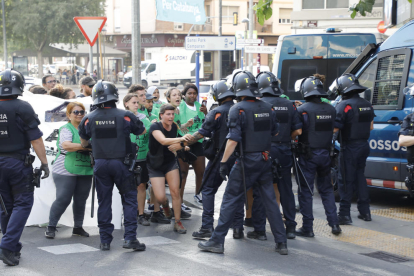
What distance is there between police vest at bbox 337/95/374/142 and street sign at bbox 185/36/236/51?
565cm

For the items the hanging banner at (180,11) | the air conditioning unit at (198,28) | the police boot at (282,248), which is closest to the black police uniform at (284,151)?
the police boot at (282,248)

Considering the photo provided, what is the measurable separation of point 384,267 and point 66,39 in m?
43.2

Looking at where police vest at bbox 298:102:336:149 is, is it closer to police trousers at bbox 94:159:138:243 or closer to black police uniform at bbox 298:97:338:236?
black police uniform at bbox 298:97:338:236

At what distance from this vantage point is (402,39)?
7.80m

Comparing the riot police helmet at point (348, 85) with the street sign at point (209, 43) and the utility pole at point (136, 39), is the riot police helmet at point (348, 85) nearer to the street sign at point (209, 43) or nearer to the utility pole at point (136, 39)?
the utility pole at point (136, 39)

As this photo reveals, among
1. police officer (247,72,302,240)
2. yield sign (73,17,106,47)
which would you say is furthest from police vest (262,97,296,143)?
yield sign (73,17,106,47)

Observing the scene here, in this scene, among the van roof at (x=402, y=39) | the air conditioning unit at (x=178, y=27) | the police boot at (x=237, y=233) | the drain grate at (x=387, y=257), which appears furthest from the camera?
the air conditioning unit at (x=178, y=27)

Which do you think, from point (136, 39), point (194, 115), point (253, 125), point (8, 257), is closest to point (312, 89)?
point (253, 125)

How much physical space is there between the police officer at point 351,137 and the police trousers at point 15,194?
145 inches

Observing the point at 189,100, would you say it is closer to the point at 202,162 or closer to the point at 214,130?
the point at 202,162

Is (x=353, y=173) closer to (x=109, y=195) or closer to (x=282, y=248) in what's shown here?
(x=282, y=248)

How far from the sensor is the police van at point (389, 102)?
7602 millimetres

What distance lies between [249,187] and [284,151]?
96cm

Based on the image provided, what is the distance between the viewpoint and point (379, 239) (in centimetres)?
643
